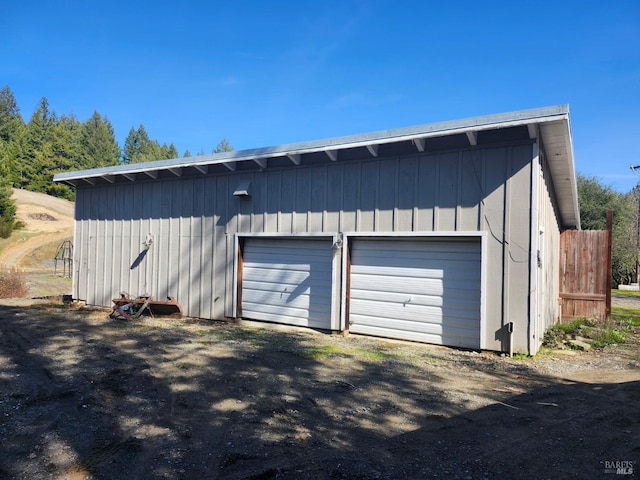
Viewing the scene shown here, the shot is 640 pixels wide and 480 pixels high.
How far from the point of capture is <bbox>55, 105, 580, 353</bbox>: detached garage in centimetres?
676

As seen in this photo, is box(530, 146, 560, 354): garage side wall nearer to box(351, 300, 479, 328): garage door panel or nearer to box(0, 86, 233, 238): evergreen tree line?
box(351, 300, 479, 328): garage door panel

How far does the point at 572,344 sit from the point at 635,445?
4.88 m

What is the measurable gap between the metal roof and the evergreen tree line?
24293 millimetres

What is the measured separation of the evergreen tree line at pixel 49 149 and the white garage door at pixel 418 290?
2892cm

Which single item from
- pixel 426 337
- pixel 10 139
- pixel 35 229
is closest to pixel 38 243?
pixel 35 229

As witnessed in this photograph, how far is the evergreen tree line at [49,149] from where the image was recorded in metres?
45.2

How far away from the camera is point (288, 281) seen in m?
9.13

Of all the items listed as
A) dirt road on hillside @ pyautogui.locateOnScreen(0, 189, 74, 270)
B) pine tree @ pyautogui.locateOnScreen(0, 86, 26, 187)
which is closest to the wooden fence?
dirt road on hillside @ pyautogui.locateOnScreen(0, 189, 74, 270)

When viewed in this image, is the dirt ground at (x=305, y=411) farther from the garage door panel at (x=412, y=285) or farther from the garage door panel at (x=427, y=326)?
the garage door panel at (x=412, y=285)

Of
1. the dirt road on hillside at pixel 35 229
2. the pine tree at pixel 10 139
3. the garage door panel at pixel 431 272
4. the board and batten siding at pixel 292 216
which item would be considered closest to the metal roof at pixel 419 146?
the board and batten siding at pixel 292 216

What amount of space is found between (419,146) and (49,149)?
176ft

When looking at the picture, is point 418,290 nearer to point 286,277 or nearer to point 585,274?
point 286,277

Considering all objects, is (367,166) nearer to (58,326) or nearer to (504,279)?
(504,279)

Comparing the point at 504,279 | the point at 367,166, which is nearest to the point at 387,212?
the point at 367,166
